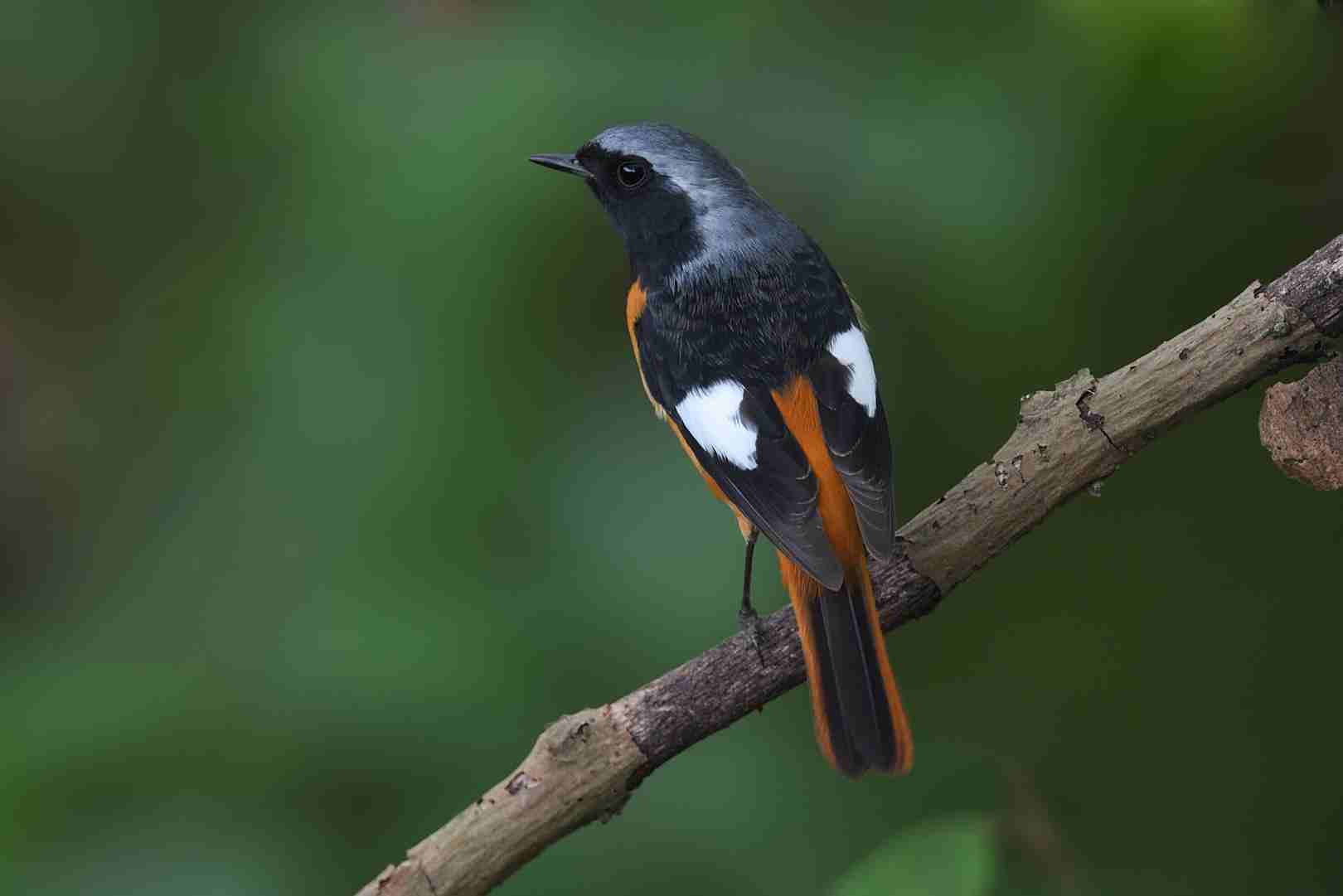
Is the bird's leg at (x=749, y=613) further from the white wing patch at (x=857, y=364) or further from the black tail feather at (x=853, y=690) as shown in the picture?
the white wing patch at (x=857, y=364)

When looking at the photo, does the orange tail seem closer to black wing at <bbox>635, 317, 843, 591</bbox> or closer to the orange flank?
black wing at <bbox>635, 317, 843, 591</bbox>

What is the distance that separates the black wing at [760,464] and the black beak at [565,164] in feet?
1.34

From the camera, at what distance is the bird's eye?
2.55 meters

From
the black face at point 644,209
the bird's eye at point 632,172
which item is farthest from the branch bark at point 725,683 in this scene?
the bird's eye at point 632,172

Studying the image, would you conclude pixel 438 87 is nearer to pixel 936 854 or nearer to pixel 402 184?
pixel 402 184

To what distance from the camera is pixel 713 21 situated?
2957 millimetres

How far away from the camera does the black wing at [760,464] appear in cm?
212

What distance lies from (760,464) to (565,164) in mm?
691

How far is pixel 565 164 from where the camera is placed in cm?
259

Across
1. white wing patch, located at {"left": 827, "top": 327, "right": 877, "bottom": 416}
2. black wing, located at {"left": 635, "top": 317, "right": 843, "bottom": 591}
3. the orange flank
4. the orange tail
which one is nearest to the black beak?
the orange flank

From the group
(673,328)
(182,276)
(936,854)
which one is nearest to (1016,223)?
(673,328)

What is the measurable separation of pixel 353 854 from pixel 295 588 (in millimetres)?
500

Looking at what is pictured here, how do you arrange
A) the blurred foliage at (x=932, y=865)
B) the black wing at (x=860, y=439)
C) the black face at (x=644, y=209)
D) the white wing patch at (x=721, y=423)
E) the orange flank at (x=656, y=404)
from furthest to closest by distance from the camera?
the black face at (x=644, y=209)
the orange flank at (x=656, y=404)
the white wing patch at (x=721, y=423)
the black wing at (x=860, y=439)
the blurred foliage at (x=932, y=865)

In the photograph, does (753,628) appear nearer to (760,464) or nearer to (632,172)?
(760,464)
